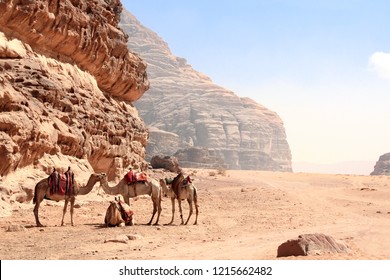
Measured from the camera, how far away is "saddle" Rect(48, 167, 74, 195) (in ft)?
50.1

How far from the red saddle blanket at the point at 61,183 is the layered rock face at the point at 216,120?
400ft

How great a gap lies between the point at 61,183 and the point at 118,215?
2.35 metres

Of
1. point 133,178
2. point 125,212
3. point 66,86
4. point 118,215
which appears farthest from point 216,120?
point 118,215

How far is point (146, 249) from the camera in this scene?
442 inches

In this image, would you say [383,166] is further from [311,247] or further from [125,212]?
[311,247]

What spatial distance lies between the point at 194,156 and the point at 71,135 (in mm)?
72012

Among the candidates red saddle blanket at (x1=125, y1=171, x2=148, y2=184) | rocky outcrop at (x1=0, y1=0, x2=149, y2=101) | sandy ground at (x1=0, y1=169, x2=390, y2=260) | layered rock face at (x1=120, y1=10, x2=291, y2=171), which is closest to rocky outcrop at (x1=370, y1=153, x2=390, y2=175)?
layered rock face at (x1=120, y1=10, x2=291, y2=171)

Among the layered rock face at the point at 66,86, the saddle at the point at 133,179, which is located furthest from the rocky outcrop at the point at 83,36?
the saddle at the point at 133,179

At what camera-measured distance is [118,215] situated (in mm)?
15539

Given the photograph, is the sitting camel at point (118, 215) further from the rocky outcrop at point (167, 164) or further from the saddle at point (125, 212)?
the rocky outcrop at point (167, 164)

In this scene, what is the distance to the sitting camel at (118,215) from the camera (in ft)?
50.7

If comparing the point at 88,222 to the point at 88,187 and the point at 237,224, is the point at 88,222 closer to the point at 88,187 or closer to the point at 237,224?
the point at 88,187

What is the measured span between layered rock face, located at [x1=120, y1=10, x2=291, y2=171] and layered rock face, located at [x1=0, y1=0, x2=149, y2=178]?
342 feet

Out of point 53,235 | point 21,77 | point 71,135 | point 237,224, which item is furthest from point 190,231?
point 21,77
